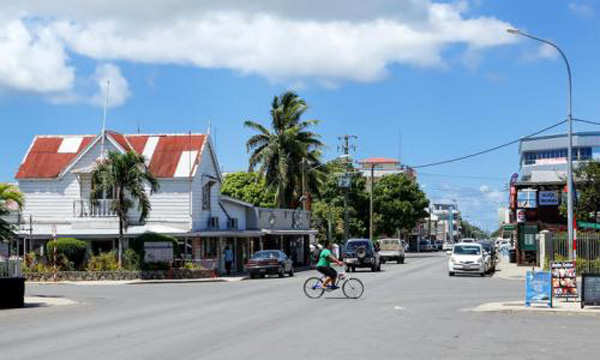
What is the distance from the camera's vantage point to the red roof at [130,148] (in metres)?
46.8

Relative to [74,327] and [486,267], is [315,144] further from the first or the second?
[74,327]

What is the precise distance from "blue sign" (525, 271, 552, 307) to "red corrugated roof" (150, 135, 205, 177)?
27.8 metres

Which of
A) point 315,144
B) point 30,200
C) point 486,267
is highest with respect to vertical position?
point 315,144

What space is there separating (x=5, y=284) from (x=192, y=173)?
21130 millimetres

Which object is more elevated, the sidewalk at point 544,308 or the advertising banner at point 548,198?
the advertising banner at point 548,198

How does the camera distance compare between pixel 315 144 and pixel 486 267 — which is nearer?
pixel 486 267

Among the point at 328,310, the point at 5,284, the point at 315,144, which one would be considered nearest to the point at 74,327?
the point at 328,310

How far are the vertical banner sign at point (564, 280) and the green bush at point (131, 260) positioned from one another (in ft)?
74.7

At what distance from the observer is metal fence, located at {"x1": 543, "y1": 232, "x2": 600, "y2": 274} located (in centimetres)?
3872

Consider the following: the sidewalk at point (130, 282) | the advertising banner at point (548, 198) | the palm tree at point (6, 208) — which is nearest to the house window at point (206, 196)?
the sidewalk at point (130, 282)

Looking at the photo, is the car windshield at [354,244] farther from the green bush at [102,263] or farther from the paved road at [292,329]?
the paved road at [292,329]

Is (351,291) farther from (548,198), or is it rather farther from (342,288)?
(548,198)

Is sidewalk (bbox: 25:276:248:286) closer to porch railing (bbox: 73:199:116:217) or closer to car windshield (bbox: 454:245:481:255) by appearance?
porch railing (bbox: 73:199:116:217)

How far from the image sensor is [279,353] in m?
13.1
